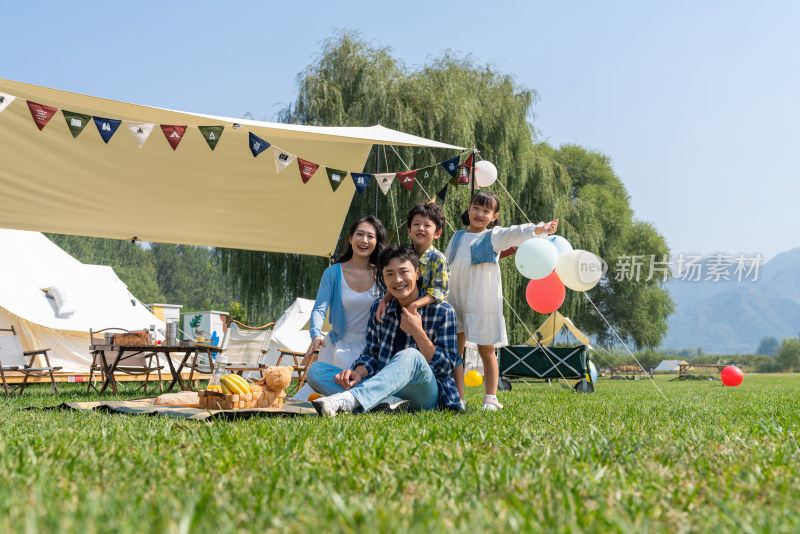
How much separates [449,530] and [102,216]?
714 cm

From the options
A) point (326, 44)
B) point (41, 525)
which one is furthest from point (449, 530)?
point (326, 44)

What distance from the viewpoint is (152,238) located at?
7.98 metres

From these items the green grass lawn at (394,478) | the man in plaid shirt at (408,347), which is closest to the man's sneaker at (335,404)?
the green grass lawn at (394,478)

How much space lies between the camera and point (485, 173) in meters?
7.77

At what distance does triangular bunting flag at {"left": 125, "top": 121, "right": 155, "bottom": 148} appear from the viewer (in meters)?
5.75

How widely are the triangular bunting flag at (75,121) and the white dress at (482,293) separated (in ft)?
12.1

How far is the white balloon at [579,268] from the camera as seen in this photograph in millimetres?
6590

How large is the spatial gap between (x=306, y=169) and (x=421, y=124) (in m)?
5.05

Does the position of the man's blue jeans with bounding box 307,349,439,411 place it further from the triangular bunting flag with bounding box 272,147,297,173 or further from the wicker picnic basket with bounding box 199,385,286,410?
the triangular bunting flag with bounding box 272,147,297,173

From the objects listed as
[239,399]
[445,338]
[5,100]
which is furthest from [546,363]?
[5,100]

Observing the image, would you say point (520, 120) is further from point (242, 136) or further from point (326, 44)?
point (242, 136)

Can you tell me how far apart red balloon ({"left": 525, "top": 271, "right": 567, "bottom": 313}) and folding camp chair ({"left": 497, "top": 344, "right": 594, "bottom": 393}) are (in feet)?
6.06

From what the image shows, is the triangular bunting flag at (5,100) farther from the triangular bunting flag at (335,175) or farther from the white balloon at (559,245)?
the white balloon at (559,245)

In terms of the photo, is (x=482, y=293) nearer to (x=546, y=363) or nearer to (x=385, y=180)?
(x=385, y=180)
